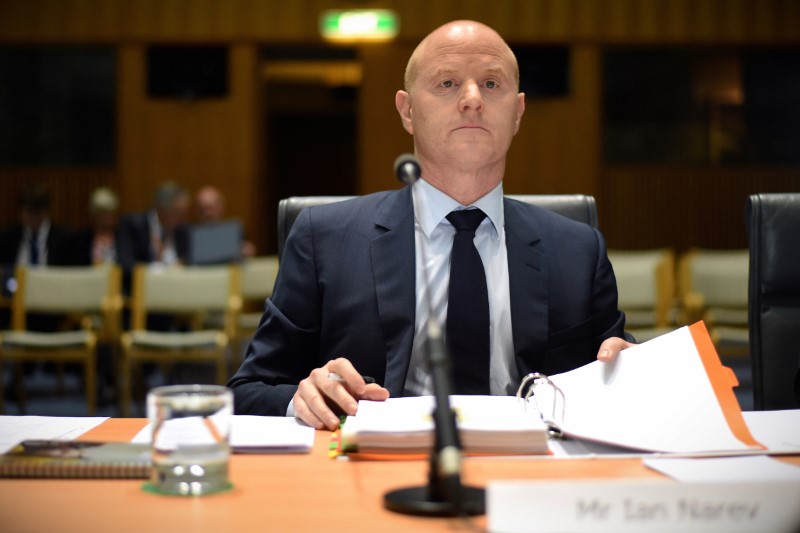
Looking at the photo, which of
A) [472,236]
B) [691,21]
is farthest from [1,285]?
[691,21]

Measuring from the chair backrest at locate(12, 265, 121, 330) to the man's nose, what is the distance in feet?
15.6

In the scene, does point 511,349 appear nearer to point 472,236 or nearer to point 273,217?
point 472,236

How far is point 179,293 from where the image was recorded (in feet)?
20.6

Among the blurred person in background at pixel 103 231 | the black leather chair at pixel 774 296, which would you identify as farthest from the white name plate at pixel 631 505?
the blurred person in background at pixel 103 231

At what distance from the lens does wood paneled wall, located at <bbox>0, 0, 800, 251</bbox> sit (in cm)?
963

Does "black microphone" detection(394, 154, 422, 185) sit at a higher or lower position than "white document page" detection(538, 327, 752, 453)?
higher

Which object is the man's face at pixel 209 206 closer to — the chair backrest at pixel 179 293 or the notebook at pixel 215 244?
the notebook at pixel 215 244

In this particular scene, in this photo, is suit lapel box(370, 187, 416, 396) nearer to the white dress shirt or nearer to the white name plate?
the white dress shirt

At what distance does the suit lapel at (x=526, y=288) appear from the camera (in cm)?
198

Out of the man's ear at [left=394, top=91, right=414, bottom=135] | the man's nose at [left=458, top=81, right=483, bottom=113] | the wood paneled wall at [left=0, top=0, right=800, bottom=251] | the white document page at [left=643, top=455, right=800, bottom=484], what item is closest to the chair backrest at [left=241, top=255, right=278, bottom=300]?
the wood paneled wall at [left=0, top=0, right=800, bottom=251]

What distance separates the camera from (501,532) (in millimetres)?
946

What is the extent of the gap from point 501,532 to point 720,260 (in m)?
6.05

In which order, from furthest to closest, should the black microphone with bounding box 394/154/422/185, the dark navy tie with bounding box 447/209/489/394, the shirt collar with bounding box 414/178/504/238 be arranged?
1. the shirt collar with bounding box 414/178/504/238
2. the dark navy tie with bounding box 447/209/489/394
3. the black microphone with bounding box 394/154/422/185

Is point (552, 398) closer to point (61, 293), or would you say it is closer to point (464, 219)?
point (464, 219)
